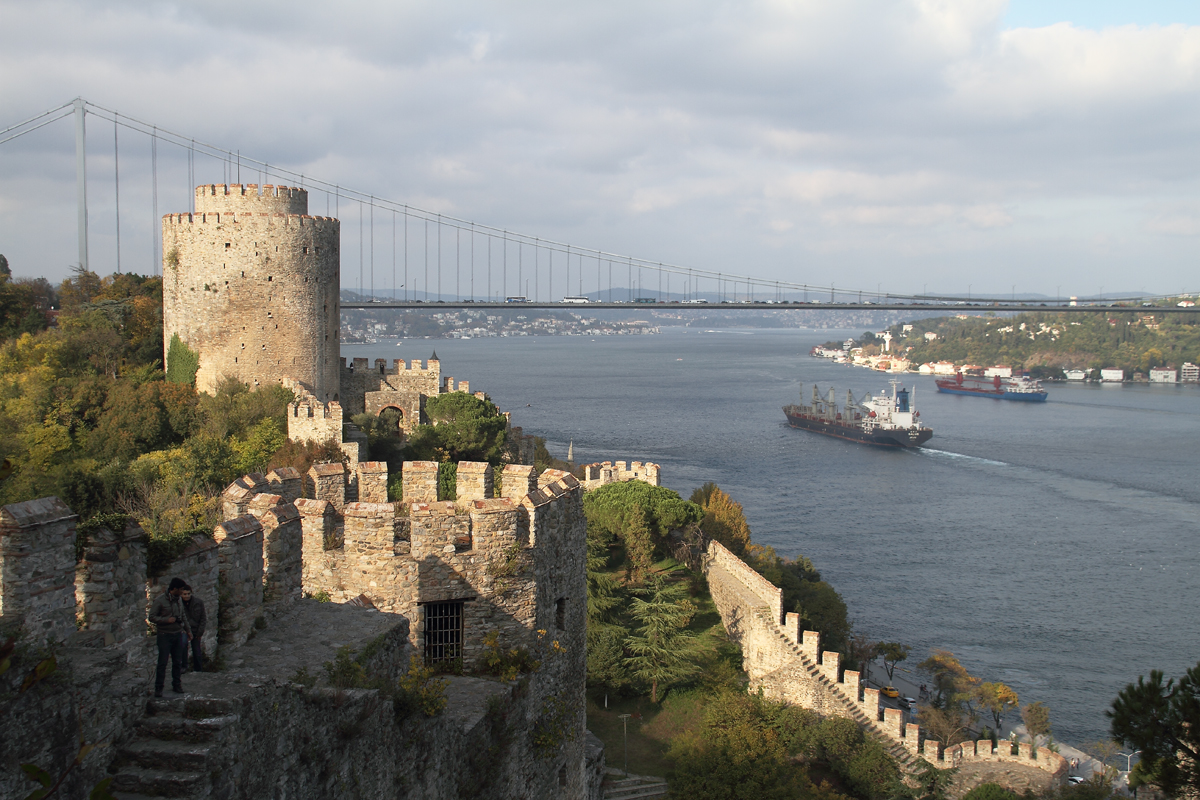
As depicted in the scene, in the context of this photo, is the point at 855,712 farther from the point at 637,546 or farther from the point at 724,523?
the point at 724,523

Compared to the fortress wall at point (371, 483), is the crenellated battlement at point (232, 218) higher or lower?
higher

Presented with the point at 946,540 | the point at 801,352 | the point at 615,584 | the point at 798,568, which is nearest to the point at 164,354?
the point at 615,584

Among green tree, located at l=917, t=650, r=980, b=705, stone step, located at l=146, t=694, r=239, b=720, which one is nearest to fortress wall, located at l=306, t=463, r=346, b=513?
stone step, located at l=146, t=694, r=239, b=720

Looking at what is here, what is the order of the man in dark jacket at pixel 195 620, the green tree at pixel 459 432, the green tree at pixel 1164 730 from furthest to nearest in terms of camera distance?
the green tree at pixel 459 432, the green tree at pixel 1164 730, the man in dark jacket at pixel 195 620

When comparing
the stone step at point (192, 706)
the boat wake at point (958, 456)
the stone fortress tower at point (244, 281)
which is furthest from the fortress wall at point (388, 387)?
the boat wake at point (958, 456)

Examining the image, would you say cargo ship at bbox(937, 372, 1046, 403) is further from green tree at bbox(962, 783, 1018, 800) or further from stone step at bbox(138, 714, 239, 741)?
stone step at bbox(138, 714, 239, 741)

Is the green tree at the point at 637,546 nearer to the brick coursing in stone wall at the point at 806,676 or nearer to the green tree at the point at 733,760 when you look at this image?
the brick coursing in stone wall at the point at 806,676

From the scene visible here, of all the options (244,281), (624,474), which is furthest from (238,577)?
(624,474)
